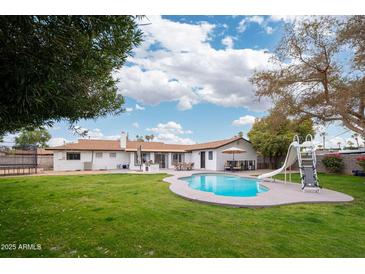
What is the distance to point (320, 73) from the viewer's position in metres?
11.9

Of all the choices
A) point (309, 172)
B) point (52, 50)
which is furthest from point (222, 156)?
point (52, 50)

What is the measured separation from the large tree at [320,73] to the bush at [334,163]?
8.41 metres

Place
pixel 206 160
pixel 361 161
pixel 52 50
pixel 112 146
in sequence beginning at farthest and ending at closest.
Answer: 1. pixel 112 146
2. pixel 206 160
3. pixel 361 161
4. pixel 52 50

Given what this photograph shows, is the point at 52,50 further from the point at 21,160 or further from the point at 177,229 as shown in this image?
the point at 21,160

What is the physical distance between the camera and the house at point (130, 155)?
2388cm

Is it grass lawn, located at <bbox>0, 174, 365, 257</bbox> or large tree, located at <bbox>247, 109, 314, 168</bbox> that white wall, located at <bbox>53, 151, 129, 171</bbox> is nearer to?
large tree, located at <bbox>247, 109, 314, 168</bbox>

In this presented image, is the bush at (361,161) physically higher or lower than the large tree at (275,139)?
lower

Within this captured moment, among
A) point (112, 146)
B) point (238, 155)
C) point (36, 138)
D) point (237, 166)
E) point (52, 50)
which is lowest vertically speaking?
point (237, 166)

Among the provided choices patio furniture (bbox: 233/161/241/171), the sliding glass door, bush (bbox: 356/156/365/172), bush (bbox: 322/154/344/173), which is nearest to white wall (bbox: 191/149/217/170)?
patio furniture (bbox: 233/161/241/171)

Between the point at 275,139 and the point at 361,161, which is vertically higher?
the point at 275,139

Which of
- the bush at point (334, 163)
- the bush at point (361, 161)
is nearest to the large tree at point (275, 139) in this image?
the bush at point (334, 163)

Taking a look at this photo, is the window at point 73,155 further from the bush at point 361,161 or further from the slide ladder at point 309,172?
the bush at point 361,161

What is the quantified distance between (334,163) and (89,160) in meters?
25.2
